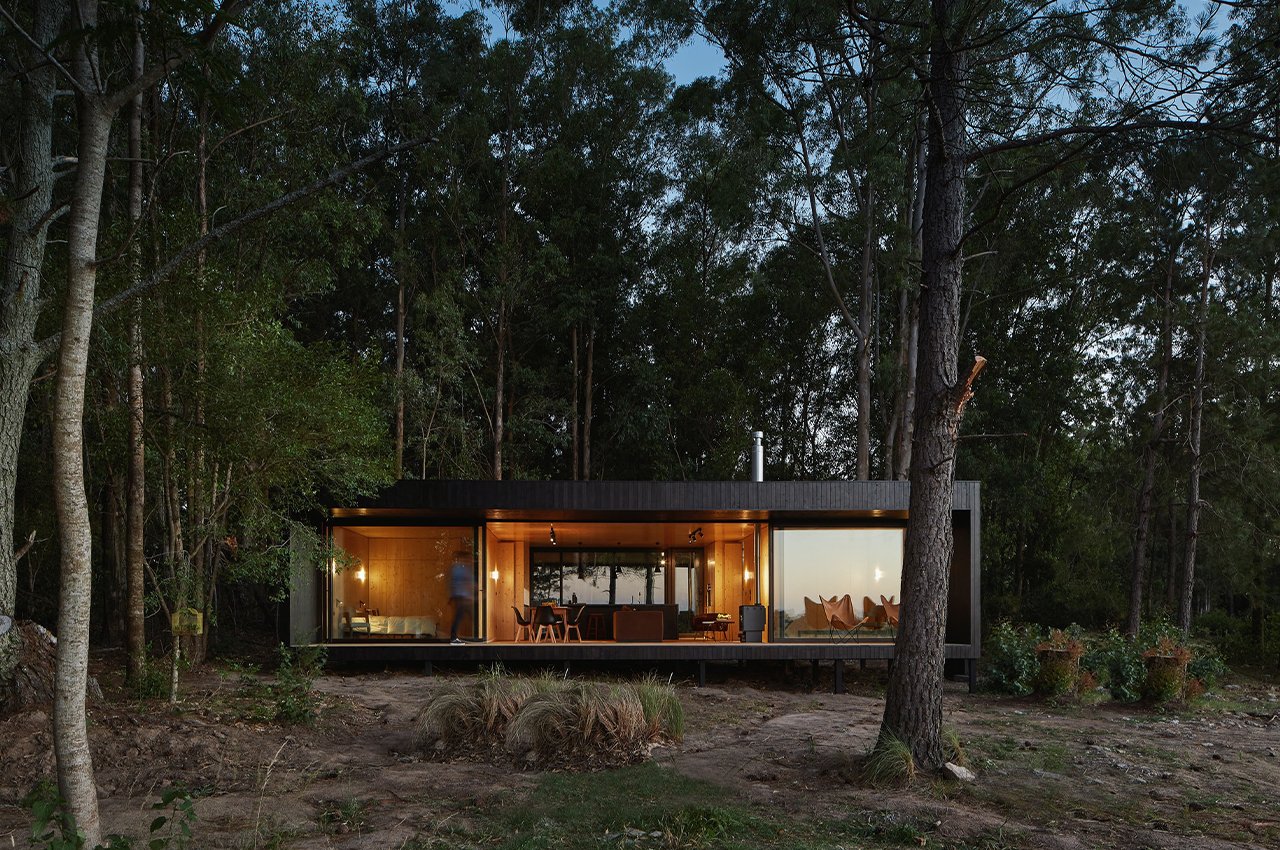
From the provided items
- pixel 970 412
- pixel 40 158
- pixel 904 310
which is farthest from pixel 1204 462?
pixel 40 158

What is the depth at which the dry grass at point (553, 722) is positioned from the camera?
6.96 m

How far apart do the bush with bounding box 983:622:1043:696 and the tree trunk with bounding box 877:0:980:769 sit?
16.4 ft

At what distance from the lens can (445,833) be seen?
5016 mm

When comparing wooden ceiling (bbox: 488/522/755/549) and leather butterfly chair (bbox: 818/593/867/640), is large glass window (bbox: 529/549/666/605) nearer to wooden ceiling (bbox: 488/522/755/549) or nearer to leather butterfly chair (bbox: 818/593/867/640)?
wooden ceiling (bbox: 488/522/755/549)

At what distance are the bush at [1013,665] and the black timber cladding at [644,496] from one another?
2.03m

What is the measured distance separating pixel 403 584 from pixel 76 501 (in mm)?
8750

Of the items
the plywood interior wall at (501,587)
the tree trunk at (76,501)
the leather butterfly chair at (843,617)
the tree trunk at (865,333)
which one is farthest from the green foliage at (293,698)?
the tree trunk at (865,333)

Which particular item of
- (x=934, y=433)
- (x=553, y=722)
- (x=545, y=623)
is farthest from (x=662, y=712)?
(x=545, y=623)

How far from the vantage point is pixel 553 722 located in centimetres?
703

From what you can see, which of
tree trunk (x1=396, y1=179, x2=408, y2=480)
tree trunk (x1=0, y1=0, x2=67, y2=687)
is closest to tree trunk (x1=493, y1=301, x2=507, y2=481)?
tree trunk (x1=396, y1=179, x2=408, y2=480)

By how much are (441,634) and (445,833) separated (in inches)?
298

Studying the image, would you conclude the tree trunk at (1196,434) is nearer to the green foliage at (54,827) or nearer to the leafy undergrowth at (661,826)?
the leafy undergrowth at (661,826)

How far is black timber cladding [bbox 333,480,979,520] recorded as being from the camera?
11.5m

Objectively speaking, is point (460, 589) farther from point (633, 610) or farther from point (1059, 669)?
point (1059, 669)
